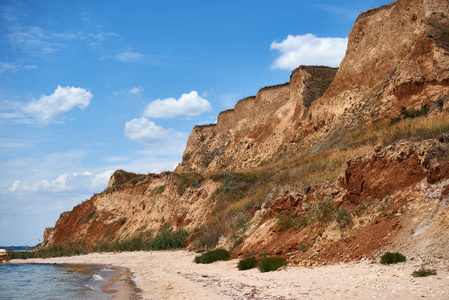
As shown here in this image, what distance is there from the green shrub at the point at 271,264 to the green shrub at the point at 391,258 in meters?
3.54

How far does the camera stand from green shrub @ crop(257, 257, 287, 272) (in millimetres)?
11273

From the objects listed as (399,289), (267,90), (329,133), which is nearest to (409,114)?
(329,133)

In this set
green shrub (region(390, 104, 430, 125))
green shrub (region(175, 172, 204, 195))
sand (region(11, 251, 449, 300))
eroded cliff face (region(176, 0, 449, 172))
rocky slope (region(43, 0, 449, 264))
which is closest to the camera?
sand (region(11, 251, 449, 300))

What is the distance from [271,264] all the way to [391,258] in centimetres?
388

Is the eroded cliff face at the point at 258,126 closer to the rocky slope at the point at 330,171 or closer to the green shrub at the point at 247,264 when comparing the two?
the rocky slope at the point at 330,171

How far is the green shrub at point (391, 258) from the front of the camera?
833 centimetres

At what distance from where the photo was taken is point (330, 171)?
16922mm

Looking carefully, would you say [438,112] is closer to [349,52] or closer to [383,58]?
[383,58]

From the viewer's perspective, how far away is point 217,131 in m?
70.2

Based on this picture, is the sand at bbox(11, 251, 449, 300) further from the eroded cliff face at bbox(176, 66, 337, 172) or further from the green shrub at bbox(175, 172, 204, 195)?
the eroded cliff face at bbox(176, 66, 337, 172)

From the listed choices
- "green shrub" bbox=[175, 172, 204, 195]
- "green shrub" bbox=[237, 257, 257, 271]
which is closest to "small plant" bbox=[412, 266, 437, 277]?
"green shrub" bbox=[237, 257, 257, 271]

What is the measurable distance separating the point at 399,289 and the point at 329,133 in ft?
97.0

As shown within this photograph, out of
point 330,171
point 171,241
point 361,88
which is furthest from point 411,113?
point 171,241

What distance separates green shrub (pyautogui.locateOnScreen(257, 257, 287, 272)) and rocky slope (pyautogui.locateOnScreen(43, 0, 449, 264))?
2.25 feet
